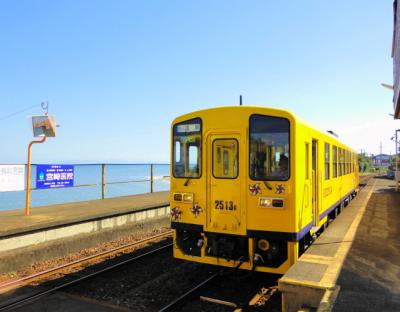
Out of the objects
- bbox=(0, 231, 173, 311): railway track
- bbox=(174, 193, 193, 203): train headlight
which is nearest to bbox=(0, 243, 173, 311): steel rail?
bbox=(0, 231, 173, 311): railway track

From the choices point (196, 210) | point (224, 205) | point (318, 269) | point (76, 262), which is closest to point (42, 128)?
point (76, 262)

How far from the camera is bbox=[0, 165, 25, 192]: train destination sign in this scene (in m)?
9.66

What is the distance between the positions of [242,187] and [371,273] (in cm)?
225

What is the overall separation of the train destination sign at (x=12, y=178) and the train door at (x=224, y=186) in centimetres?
595

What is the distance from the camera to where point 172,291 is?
21.4ft

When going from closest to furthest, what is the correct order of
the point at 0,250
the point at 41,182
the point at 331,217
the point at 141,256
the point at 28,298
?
the point at 28,298 → the point at 0,250 → the point at 141,256 → the point at 41,182 → the point at 331,217

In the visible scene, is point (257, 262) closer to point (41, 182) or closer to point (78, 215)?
point (78, 215)

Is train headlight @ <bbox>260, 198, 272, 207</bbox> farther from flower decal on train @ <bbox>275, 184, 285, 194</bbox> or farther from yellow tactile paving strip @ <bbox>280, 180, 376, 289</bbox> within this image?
yellow tactile paving strip @ <bbox>280, 180, 376, 289</bbox>

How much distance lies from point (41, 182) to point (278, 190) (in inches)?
289

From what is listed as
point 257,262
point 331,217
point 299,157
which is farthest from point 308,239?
point 331,217

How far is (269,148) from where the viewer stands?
20.3 ft

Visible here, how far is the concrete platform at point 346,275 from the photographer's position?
4.42 meters

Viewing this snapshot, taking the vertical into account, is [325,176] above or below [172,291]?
above

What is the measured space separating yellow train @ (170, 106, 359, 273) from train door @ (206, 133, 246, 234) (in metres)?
0.02
